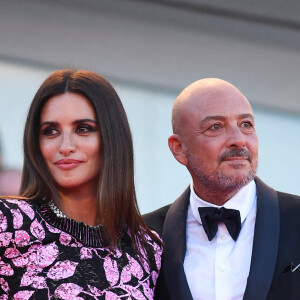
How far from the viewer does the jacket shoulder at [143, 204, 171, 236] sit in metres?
2.89

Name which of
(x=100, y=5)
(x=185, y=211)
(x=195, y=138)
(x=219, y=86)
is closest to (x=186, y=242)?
(x=185, y=211)

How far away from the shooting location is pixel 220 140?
2822mm

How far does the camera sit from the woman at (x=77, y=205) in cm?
227

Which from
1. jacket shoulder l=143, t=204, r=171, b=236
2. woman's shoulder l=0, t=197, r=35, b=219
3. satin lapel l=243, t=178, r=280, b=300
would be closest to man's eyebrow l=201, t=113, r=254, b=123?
satin lapel l=243, t=178, r=280, b=300

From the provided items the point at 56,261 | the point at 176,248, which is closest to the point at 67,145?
the point at 56,261

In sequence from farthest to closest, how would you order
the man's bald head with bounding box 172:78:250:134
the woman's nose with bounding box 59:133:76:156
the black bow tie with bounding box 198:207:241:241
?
1. the man's bald head with bounding box 172:78:250:134
2. the black bow tie with bounding box 198:207:241:241
3. the woman's nose with bounding box 59:133:76:156

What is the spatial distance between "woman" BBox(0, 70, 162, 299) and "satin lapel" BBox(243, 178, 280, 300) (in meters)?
0.31

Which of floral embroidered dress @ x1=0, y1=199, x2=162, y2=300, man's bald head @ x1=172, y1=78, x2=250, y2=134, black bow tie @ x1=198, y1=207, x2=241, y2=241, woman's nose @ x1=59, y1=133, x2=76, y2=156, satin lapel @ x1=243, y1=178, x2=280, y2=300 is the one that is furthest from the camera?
man's bald head @ x1=172, y1=78, x2=250, y2=134

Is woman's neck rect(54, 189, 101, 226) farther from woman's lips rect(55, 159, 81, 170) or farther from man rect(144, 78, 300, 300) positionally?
man rect(144, 78, 300, 300)

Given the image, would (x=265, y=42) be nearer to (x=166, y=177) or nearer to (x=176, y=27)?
(x=176, y=27)

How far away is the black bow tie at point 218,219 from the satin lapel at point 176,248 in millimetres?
86

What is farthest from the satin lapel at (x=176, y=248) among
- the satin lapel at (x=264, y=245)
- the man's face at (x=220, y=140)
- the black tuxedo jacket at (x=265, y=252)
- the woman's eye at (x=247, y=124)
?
the woman's eye at (x=247, y=124)

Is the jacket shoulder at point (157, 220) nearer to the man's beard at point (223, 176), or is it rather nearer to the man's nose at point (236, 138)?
the man's beard at point (223, 176)

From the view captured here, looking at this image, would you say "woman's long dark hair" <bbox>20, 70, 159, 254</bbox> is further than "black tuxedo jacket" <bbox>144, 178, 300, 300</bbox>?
No
